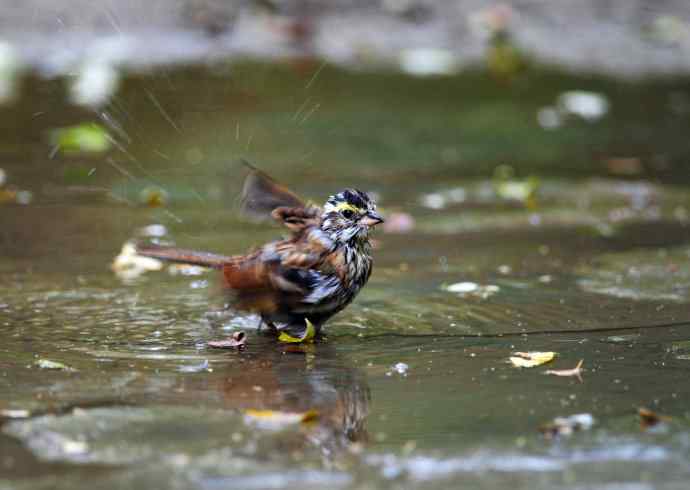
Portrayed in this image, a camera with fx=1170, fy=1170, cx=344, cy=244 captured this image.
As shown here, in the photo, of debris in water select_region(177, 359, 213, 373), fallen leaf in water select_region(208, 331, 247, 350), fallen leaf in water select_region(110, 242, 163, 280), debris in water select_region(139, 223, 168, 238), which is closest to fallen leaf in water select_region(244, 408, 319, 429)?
debris in water select_region(177, 359, 213, 373)

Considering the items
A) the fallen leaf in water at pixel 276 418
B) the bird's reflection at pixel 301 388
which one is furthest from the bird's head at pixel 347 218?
the fallen leaf in water at pixel 276 418

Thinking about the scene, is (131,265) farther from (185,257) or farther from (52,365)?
(52,365)

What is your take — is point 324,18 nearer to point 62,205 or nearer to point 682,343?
point 62,205

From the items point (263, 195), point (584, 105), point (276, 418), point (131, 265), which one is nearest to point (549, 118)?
point (584, 105)

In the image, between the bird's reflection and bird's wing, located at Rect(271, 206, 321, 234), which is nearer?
the bird's reflection

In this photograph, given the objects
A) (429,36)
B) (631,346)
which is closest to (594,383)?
(631,346)

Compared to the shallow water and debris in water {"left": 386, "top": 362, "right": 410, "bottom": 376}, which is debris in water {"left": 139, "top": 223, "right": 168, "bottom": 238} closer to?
the shallow water

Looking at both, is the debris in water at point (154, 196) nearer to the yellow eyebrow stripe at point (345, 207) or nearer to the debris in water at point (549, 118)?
the yellow eyebrow stripe at point (345, 207)
